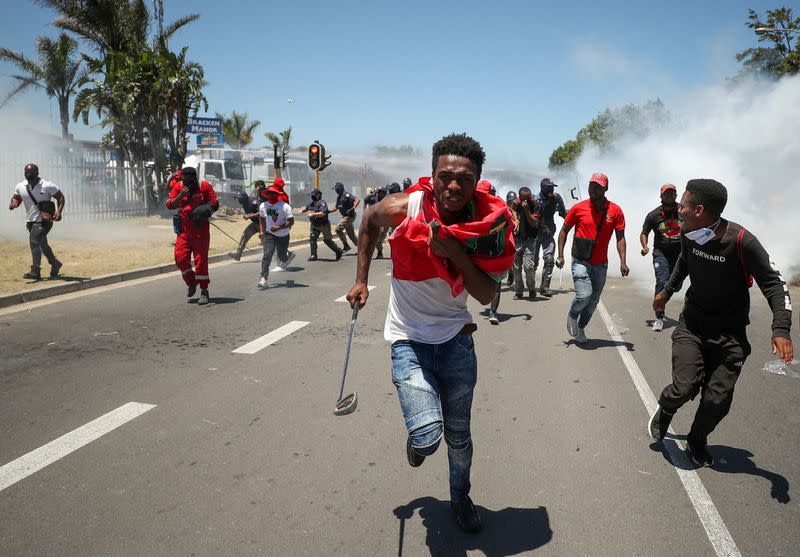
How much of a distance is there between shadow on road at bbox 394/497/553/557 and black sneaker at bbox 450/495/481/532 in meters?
0.03

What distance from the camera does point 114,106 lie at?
24.9 meters

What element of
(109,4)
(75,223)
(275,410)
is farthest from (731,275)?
(109,4)

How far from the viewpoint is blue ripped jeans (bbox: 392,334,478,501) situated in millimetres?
2951

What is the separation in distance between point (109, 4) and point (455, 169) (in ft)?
81.5

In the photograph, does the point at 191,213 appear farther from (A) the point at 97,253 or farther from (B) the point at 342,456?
(A) the point at 97,253

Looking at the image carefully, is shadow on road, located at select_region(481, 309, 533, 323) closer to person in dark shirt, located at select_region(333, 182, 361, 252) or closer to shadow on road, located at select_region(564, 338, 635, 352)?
shadow on road, located at select_region(564, 338, 635, 352)

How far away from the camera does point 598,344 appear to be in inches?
297

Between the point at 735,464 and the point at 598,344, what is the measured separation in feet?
11.3

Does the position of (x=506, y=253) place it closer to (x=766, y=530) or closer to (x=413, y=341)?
(x=413, y=341)

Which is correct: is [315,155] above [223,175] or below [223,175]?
above

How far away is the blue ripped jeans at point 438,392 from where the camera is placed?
2951 mm

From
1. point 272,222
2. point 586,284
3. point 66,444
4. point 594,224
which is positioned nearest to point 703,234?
point 586,284

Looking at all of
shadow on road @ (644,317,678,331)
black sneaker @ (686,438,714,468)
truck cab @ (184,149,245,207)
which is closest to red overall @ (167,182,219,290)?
shadow on road @ (644,317,678,331)

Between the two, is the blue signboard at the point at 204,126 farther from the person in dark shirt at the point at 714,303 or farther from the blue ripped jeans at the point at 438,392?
the blue ripped jeans at the point at 438,392
